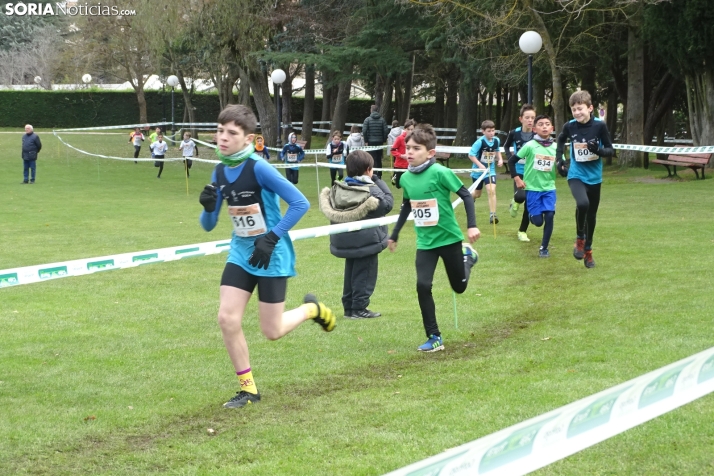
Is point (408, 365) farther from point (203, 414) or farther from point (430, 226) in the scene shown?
point (203, 414)

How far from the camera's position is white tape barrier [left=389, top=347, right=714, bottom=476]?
8.44 ft

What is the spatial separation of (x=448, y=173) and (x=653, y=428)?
2.98 m

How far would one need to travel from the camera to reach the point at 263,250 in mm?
5902

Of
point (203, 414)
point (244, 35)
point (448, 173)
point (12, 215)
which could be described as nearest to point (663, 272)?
point (448, 173)

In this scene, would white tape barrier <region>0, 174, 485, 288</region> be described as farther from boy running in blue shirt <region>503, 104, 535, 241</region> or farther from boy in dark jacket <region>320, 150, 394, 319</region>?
boy running in blue shirt <region>503, 104, 535, 241</region>

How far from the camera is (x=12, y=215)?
2244 centimetres

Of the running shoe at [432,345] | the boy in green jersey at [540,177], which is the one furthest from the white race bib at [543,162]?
the running shoe at [432,345]

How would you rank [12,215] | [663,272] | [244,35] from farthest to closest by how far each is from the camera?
1. [244,35]
2. [12,215]
3. [663,272]

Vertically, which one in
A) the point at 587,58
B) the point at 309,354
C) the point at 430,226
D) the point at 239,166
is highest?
the point at 587,58

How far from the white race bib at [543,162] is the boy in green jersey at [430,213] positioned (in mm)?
5118

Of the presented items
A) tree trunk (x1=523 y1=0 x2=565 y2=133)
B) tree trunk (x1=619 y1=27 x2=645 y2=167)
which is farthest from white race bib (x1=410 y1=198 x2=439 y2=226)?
tree trunk (x1=619 y1=27 x2=645 y2=167)

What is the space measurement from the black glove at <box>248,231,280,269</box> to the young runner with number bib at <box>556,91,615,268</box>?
6.13 metres

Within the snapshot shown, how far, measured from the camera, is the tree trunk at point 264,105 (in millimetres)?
41247

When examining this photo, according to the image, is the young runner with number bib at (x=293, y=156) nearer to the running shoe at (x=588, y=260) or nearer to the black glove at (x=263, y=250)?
the running shoe at (x=588, y=260)
